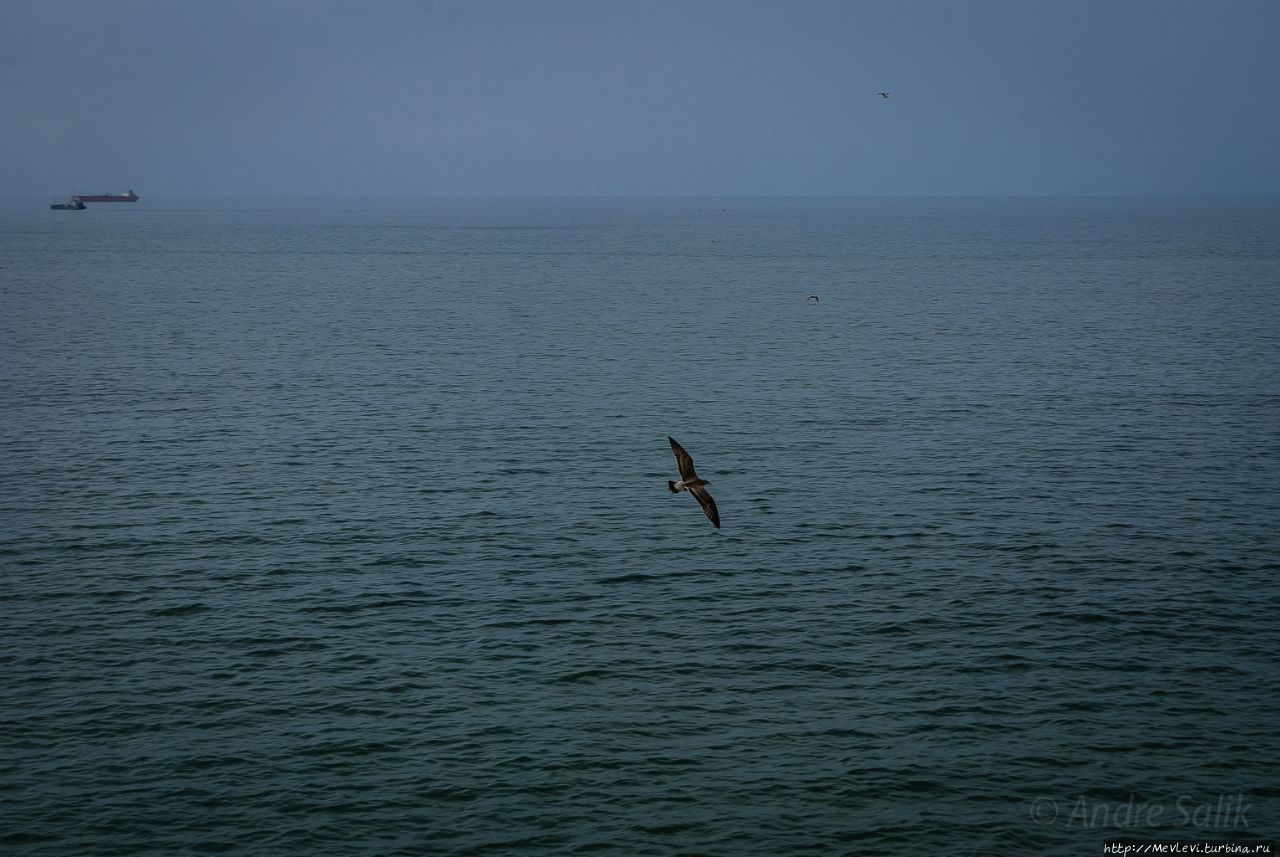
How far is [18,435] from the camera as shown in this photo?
82.1m

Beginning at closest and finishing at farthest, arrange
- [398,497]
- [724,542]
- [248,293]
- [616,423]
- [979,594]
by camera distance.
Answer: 1. [979,594]
2. [724,542]
3. [398,497]
4. [616,423]
5. [248,293]

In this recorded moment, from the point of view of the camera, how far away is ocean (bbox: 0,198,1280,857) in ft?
126

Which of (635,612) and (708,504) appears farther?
(635,612)

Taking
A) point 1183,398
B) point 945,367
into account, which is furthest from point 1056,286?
point 1183,398

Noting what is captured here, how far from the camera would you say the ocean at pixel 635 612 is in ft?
126

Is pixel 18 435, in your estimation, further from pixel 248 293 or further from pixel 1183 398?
pixel 248 293

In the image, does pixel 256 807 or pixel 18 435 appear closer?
pixel 256 807

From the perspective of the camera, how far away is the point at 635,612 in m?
53.2

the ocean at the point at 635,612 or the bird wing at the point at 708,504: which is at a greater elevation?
the bird wing at the point at 708,504

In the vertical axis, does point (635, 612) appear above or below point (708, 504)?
below

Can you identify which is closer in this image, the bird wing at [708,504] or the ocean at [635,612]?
the bird wing at [708,504]

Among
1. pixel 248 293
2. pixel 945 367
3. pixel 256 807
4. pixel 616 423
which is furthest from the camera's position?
pixel 248 293

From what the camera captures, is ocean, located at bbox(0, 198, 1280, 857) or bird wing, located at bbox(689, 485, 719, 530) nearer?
bird wing, located at bbox(689, 485, 719, 530)

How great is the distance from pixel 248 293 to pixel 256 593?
135508mm
